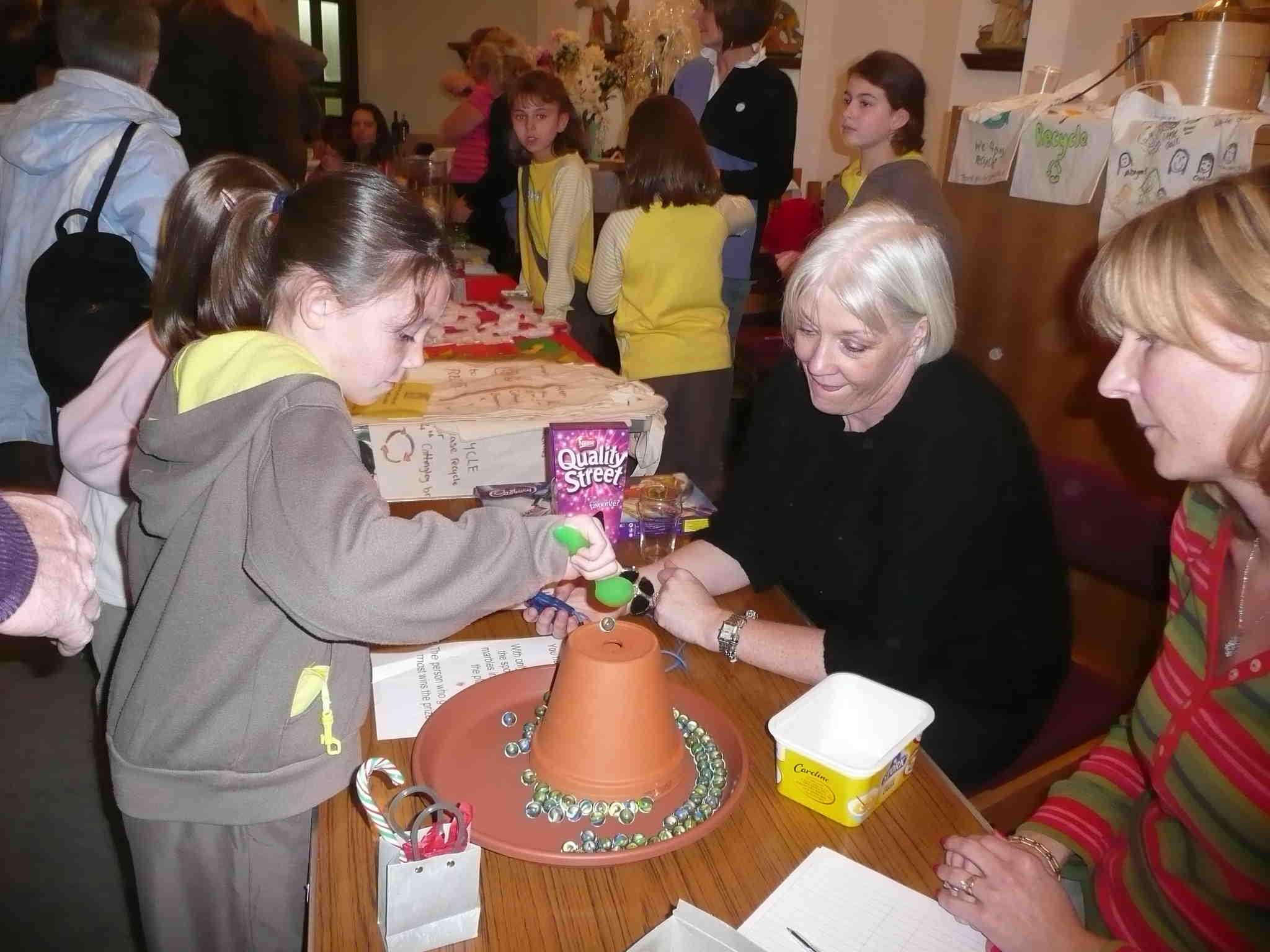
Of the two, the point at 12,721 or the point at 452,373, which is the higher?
the point at 452,373

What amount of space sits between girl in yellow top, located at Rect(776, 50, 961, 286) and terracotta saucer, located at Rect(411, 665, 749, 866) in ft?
7.07

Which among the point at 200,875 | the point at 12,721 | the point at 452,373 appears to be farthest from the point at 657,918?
the point at 12,721

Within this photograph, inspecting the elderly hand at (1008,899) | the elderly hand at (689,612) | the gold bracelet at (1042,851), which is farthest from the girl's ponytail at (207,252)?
the gold bracelet at (1042,851)

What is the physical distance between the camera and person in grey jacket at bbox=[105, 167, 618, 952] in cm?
91

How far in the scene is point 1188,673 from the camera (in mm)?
1121

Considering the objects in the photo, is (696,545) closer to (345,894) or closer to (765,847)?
(765,847)

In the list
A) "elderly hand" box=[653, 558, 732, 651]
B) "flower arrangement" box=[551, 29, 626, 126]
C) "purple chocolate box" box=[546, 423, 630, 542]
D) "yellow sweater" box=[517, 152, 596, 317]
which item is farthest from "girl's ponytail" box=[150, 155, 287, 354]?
"flower arrangement" box=[551, 29, 626, 126]

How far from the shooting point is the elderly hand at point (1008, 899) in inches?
36.5

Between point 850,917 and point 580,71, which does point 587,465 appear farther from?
point 580,71

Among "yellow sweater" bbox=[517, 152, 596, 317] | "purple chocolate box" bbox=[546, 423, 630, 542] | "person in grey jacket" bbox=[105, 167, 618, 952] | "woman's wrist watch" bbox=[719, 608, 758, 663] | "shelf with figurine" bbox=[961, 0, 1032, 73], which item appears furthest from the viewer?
"shelf with figurine" bbox=[961, 0, 1032, 73]

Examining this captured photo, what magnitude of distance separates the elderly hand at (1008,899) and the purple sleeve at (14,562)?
866 millimetres

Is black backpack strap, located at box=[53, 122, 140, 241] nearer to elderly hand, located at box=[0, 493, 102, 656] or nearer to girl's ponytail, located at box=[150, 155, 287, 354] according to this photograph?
girl's ponytail, located at box=[150, 155, 287, 354]

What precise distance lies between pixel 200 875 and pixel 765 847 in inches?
25.8

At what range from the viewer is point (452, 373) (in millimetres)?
2305
